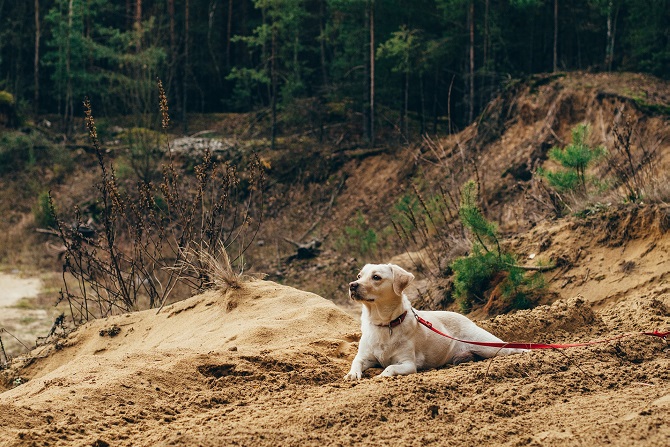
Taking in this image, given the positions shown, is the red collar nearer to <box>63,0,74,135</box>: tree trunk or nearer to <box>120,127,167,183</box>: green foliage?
<box>120,127,167,183</box>: green foliage

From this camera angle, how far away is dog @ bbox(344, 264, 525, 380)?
21.5 feet

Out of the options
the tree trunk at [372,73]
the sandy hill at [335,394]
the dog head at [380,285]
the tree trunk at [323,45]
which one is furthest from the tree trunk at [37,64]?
the dog head at [380,285]

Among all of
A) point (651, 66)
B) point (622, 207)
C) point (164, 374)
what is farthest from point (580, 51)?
point (164, 374)

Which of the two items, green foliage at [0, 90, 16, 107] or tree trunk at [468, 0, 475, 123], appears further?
green foliage at [0, 90, 16, 107]

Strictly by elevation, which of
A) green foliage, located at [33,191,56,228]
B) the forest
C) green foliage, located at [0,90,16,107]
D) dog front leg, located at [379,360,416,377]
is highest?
the forest

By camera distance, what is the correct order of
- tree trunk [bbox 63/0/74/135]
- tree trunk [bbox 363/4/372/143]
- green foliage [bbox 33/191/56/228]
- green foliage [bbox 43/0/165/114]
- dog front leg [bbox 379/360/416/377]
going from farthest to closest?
tree trunk [bbox 63/0/74/135]
green foliage [bbox 43/0/165/114]
tree trunk [bbox 363/4/372/143]
green foliage [bbox 33/191/56/228]
dog front leg [bbox 379/360/416/377]

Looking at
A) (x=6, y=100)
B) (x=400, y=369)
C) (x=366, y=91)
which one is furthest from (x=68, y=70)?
(x=400, y=369)

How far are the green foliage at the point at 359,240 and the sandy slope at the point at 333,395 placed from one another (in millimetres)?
12252

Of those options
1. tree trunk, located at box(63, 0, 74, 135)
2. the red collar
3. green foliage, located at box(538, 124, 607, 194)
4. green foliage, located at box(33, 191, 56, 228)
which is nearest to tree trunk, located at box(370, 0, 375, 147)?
green foliage, located at box(33, 191, 56, 228)

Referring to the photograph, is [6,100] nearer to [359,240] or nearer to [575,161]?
[359,240]

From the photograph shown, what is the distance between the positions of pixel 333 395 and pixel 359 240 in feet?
56.3

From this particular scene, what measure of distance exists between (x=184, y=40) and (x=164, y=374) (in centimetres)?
3435

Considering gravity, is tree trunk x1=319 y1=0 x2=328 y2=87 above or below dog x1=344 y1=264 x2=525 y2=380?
above

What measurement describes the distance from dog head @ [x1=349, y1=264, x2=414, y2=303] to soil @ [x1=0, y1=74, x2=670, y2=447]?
71cm
